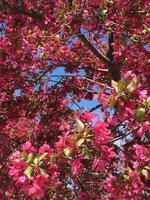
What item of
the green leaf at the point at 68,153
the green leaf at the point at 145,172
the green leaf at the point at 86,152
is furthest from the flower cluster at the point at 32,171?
the green leaf at the point at 145,172

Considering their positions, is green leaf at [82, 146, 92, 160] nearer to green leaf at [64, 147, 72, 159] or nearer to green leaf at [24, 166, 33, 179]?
green leaf at [64, 147, 72, 159]

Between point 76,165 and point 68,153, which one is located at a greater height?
point 68,153

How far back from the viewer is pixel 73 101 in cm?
1078

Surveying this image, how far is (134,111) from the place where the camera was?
4.32 meters

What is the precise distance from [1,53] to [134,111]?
4.78 m

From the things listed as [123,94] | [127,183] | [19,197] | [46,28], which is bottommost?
[127,183]

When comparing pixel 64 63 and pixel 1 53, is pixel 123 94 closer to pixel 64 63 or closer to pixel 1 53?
pixel 1 53

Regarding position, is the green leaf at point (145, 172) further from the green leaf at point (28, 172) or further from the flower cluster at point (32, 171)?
the green leaf at point (28, 172)

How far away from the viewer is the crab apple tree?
4469 millimetres

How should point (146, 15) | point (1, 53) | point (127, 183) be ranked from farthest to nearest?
point (1, 53) < point (146, 15) < point (127, 183)

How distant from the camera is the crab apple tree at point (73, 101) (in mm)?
4469

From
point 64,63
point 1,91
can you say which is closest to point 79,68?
point 64,63

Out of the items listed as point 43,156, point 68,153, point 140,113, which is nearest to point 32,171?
point 43,156

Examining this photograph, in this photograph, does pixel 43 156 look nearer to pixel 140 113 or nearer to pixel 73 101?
pixel 140 113
